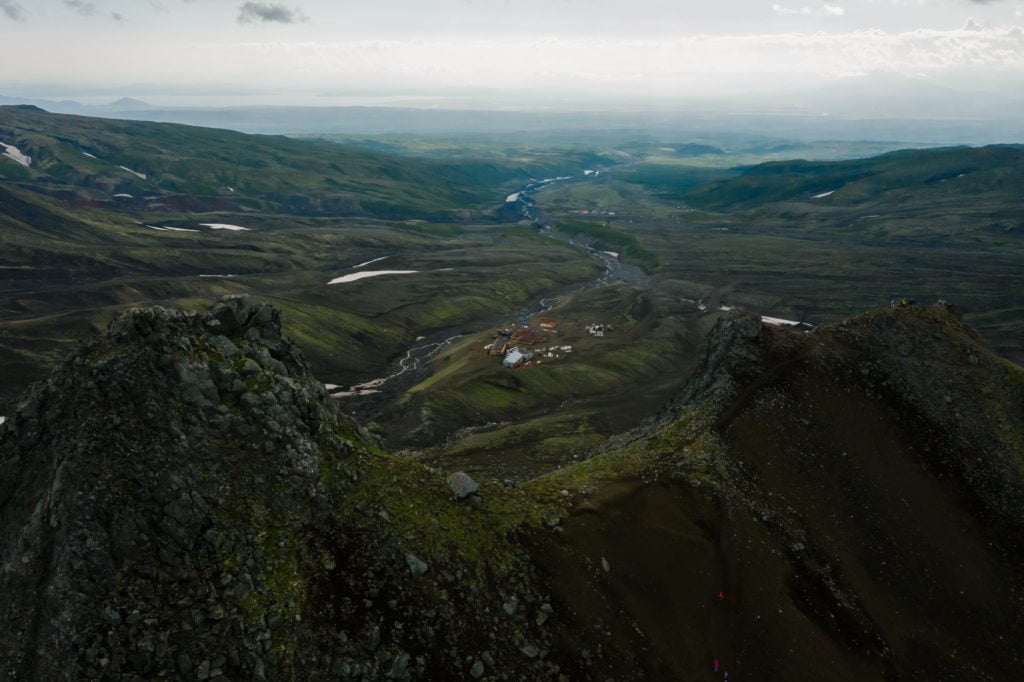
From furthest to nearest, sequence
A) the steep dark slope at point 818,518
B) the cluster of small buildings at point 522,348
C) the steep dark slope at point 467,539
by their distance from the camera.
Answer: the cluster of small buildings at point 522,348, the steep dark slope at point 818,518, the steep dark slope at point 467,539

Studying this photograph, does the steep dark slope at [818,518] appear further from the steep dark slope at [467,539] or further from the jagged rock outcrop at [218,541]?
the jagged rock outcrop at [218,541]

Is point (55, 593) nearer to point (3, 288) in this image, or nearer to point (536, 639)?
point (536, 639)

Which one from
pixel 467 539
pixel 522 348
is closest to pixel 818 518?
pixel 467 539

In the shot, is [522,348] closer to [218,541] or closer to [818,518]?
[818,518]

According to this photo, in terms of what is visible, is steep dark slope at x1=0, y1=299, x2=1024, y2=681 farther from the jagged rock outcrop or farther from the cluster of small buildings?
the cluster of small buildings

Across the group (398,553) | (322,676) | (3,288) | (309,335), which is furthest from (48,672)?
(3,288)

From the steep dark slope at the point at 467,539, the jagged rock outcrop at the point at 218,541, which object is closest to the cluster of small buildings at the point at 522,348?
the steep dark slope at the point at 467,539
